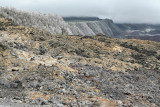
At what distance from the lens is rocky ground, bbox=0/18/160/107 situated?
17203 millimetres

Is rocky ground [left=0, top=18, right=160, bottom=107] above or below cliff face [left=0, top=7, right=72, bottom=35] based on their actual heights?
below

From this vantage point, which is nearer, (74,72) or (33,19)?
(74,72)

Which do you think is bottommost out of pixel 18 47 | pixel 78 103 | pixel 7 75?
pixel 78 103

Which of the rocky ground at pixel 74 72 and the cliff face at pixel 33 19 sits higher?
the cliff face at pixel 33 19

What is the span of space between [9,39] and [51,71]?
11357mm

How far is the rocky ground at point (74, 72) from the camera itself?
56.4 feet

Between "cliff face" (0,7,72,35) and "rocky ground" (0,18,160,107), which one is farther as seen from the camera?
"cliff face" (0,7,72,35)

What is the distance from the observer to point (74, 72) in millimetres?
22203

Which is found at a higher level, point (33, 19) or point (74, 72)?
point (33, 19)

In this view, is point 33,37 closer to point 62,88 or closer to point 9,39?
point 9,39

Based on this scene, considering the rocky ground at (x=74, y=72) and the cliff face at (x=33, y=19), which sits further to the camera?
the cliff face at (x=33, y=19)

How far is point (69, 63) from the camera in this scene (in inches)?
980

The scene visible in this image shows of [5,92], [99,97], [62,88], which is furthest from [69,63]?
[5,92]

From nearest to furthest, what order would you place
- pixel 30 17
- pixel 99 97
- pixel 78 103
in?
pixel 78 103 → pixel 99 97 → pixel 30 17
